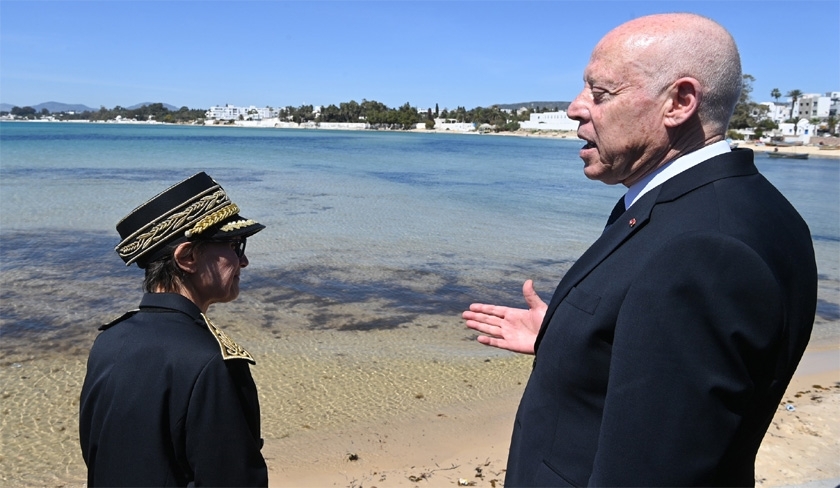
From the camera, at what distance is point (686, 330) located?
1.41 m

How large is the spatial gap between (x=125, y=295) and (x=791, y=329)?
1097 cm

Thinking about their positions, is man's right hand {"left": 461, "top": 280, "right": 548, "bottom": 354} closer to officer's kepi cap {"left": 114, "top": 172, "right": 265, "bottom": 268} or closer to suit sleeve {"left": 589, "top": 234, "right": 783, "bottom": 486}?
suit sleeve {"left": 589, "top": 234, "right": 783, "bottom": 486}

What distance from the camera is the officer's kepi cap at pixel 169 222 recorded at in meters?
2.22

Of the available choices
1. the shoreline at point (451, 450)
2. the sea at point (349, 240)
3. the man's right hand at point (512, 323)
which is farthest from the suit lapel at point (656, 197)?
the sea at point (349, 240)

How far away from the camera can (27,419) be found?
6207 mm

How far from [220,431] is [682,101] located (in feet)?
5.40

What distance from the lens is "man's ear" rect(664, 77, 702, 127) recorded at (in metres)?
1.71

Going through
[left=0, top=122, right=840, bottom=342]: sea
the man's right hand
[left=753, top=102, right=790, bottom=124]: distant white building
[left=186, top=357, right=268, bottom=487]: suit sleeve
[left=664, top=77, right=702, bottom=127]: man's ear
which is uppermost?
[left=753, top=102, right=790, bottom=124]: distant white building

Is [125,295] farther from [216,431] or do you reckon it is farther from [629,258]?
[629,258]

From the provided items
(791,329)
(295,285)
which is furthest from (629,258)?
(295,285)

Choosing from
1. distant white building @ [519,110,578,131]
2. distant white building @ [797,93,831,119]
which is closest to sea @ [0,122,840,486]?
distant white building @ [797,93,831,119]

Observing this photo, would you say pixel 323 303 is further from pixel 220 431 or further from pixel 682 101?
pixel 682 101

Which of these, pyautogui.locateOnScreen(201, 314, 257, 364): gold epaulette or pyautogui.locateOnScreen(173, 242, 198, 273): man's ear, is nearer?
pyautogui.locateOnScreen(201, 314, 257, 364): gold epaulette

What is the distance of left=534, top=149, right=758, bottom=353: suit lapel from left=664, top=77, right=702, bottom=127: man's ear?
15cm
